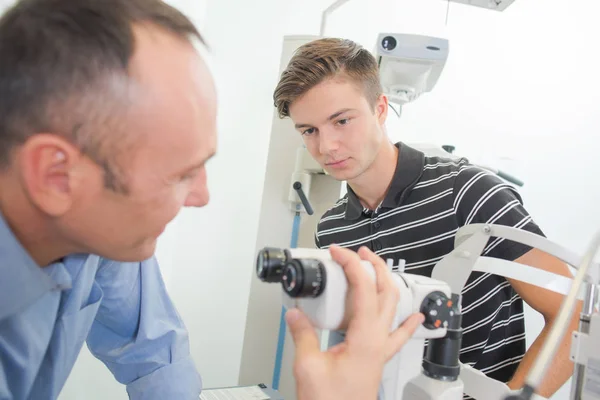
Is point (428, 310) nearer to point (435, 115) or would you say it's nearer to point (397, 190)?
point (397, 190)

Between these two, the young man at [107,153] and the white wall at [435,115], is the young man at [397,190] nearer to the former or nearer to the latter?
the young man at [107,153]

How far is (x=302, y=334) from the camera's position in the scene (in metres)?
0.49

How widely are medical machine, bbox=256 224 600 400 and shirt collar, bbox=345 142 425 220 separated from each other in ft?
1.75

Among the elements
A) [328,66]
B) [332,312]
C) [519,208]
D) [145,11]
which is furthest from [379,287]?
[328,66]

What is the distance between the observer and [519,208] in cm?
102

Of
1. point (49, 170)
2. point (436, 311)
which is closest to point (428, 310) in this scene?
point (436, 311)

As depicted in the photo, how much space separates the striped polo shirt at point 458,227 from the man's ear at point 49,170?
0.85 meters

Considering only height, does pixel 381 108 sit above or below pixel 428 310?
above

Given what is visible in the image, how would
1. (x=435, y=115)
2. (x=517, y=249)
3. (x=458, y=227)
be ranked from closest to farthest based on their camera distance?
(x=517, y=249) → (x=458, y=227) → (x=435, y=115)

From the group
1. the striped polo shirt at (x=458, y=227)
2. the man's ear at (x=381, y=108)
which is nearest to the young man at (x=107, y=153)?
the striped polo shirt at (x=458, y=227)

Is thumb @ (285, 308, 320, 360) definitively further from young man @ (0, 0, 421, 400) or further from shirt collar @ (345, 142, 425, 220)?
shirt collar @ (345, 142, 425, 220)

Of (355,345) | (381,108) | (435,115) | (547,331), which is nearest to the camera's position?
(355,345)

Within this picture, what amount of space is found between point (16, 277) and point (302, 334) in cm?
44

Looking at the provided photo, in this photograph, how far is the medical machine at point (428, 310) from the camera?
0.51 metres
